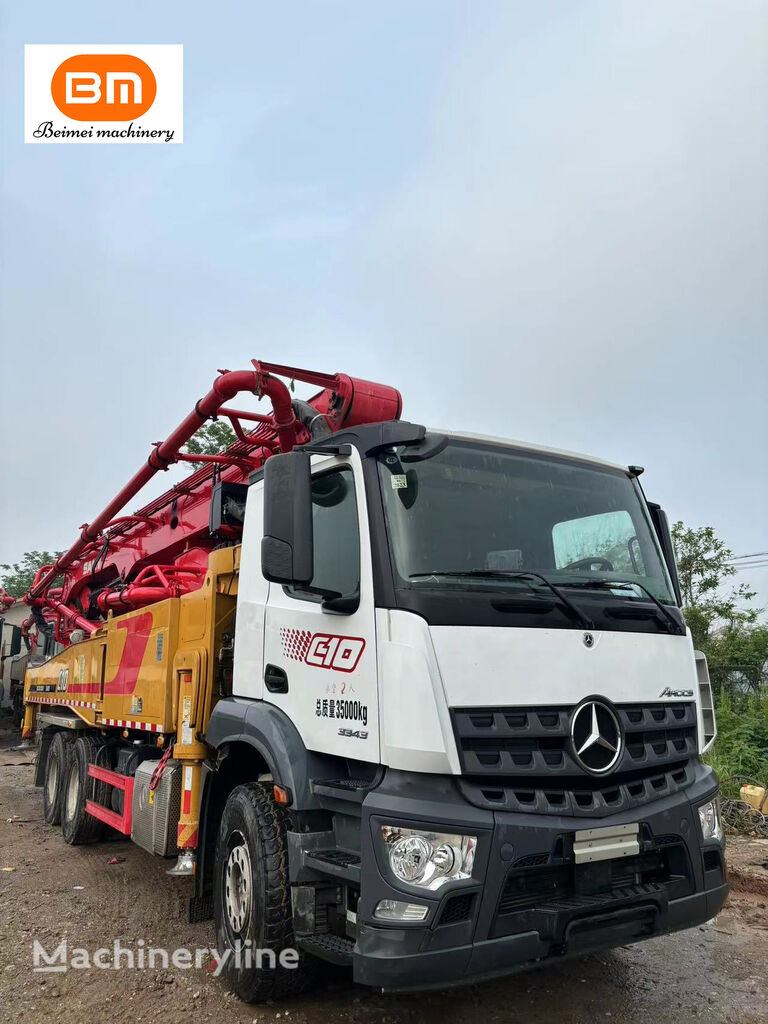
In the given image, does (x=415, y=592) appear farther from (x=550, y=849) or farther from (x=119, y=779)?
(x=119, y=779)

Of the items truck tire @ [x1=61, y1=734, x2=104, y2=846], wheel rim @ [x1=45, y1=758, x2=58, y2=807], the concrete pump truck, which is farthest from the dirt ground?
wheel rim @ [x1=45, y1=758, x2=58, y2=807]

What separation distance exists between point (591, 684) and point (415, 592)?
84cm

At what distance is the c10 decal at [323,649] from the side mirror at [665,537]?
1.80 meters

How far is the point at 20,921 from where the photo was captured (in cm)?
477

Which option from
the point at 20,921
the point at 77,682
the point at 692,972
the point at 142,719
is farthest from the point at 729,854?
the point at 77,682

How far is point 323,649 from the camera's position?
3373mm

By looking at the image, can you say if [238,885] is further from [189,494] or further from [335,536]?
[189,494]

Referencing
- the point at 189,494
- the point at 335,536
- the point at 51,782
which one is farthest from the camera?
the point at 51,782

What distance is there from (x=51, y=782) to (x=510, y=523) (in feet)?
21.3

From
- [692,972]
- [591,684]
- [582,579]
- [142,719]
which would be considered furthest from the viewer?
[142,719]

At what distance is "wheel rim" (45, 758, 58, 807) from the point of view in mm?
7629

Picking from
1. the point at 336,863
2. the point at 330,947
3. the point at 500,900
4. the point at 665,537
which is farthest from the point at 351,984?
the point at 665,537

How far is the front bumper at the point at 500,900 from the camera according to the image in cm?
266

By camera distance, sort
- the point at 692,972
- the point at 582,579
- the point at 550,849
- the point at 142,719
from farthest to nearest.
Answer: the point at 142,719
the point at 692,972
the point at 582,579
the point at 550,849
